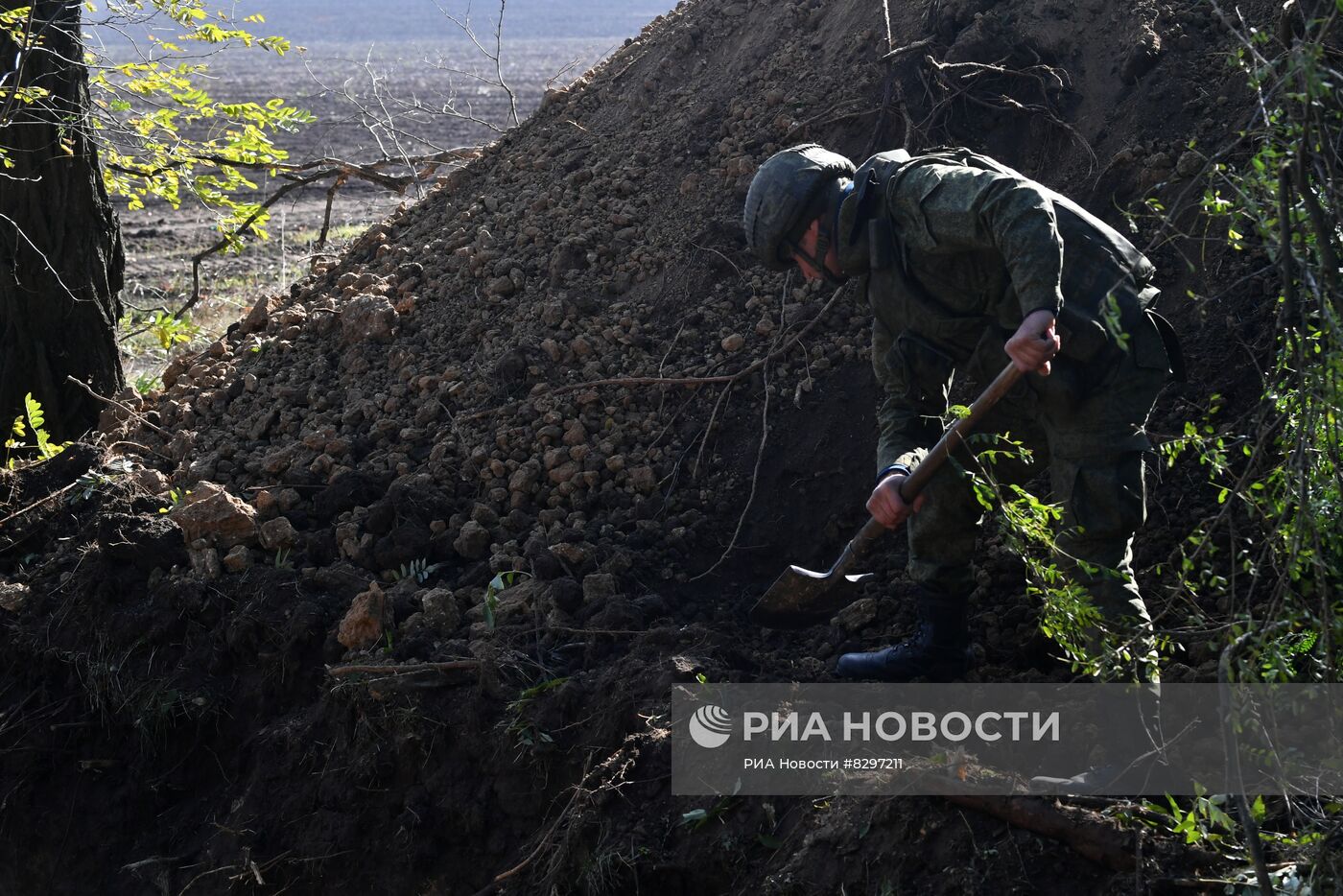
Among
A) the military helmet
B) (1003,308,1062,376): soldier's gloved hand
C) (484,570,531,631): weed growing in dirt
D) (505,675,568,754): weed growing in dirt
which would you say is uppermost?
the military helmet

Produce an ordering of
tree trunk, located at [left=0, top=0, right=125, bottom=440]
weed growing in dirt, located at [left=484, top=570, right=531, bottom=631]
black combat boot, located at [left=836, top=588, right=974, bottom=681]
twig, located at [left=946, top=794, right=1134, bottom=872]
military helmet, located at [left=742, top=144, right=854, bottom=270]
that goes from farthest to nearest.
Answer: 1. tree trunk, located at [left=0, top=0, right=125, bottom=440]
2. weed growing in dirt, located at [left=484, top=570, right=531, bottom=631]
3. black combat boot, located at [left=836, top=588, right=974, bottom=681]
4. military helmet, located at [left=742, top=144, right=854, bottom=270]
5. twig, located at [left=946, top=794, right=1134, bottom=872]

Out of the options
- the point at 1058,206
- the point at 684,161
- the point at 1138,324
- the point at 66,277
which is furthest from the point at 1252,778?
the point at 66,277

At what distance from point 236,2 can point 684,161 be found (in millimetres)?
2791

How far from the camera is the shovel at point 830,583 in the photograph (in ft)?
9.95

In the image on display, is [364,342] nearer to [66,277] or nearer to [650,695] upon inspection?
[66,277]

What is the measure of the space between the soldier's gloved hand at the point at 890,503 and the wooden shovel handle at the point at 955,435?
2cm


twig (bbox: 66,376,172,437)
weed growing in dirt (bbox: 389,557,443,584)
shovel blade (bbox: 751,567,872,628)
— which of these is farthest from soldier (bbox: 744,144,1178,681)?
twig (bbox: 66,376,172,437)

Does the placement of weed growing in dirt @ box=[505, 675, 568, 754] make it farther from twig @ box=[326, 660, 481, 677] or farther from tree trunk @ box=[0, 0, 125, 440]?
tree trunk @ box=[0, 0, 125, 440]

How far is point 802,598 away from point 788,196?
117 cm

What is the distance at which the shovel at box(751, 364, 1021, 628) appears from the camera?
3.03 metres

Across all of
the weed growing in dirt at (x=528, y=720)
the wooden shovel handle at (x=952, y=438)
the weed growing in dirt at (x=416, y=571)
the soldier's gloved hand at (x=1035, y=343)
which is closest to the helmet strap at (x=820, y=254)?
the wooden shovel handle at (x=952, y=438)

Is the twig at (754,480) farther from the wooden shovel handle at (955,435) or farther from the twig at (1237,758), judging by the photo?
the twig at (1237,758)

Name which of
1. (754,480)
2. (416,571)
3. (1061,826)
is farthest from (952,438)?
(416,571)

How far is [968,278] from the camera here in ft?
10.5
